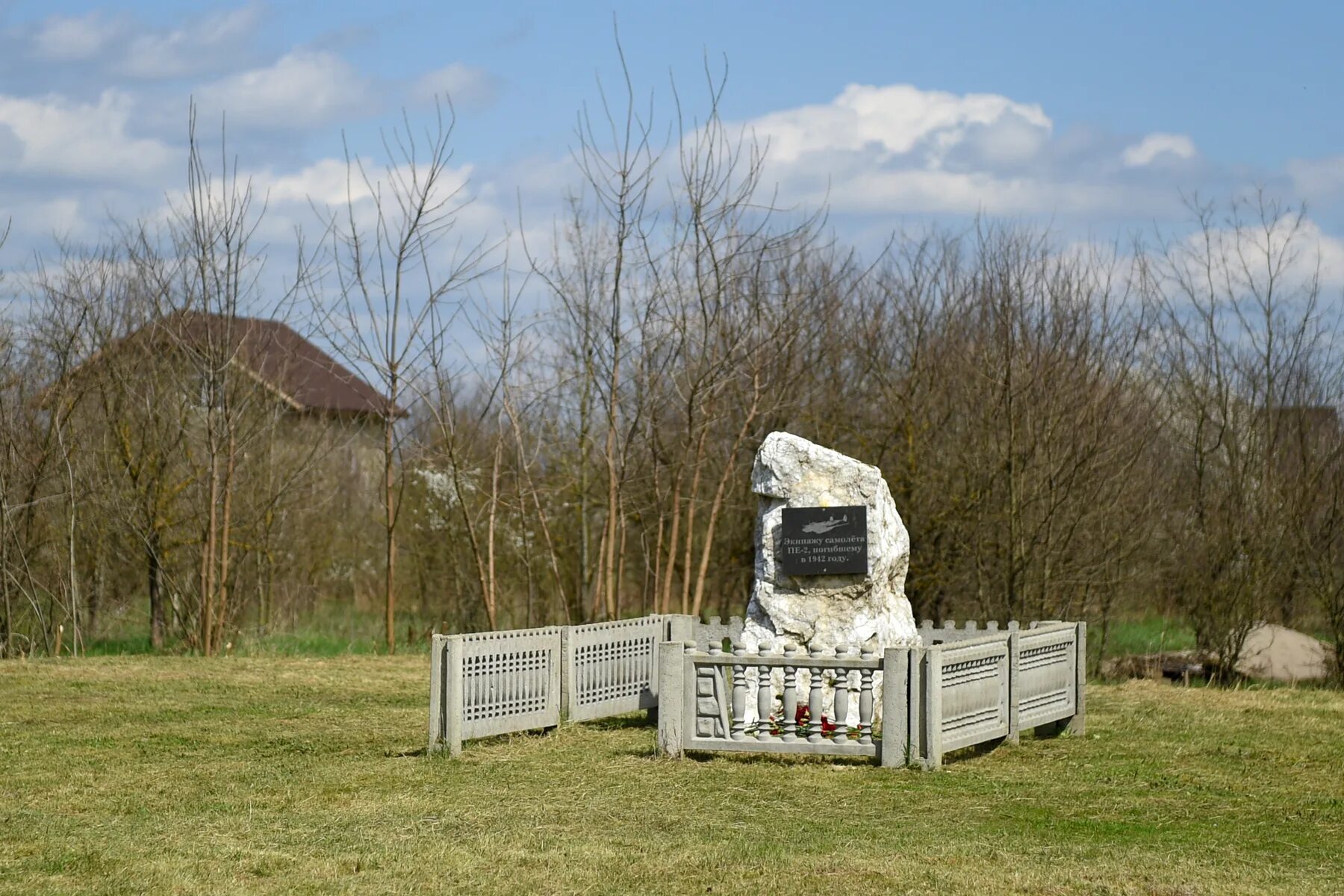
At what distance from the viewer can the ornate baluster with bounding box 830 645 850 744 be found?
31.6ft

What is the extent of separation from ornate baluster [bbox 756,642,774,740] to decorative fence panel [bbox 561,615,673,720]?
165 centimetres

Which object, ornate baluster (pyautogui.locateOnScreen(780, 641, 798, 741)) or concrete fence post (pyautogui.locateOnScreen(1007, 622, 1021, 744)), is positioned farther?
concrete fence post (pyautogui.locateOnScreen(1007, 622, 1021, 744))

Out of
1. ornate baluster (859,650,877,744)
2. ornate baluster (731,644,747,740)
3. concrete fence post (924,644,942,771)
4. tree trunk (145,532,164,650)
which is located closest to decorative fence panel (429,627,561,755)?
ornate baluster (731,644,747,740)

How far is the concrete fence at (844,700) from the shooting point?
948 centimetres

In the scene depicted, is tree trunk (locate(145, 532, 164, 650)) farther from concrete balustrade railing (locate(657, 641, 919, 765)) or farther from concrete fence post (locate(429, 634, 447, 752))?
concrete balustrade railing (locate(657, 641, 919, 765))

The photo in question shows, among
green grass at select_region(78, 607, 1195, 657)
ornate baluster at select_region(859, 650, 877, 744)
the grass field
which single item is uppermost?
ornate baluster at select_region(859, 650, 877, 744)

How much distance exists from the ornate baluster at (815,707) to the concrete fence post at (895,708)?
440 mm

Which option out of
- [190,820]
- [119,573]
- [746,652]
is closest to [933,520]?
[746,652]

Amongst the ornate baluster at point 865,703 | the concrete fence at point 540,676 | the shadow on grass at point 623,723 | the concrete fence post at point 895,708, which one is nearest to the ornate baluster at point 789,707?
the ornate baluster at point 865,703

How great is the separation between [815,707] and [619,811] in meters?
2.06

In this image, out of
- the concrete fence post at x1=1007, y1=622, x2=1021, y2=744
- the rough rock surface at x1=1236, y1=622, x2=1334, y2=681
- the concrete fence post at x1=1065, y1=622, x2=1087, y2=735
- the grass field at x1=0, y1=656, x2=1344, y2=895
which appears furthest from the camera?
the rough rock surface at x1=1236, y1=622, x2=1334, y2=681

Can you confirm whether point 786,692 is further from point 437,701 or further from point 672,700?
point 437,701

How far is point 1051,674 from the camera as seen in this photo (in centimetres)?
1120

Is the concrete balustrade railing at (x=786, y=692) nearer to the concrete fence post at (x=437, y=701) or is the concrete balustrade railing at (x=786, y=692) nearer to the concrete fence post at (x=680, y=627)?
the concrete fence post at (x=437, y=701)
